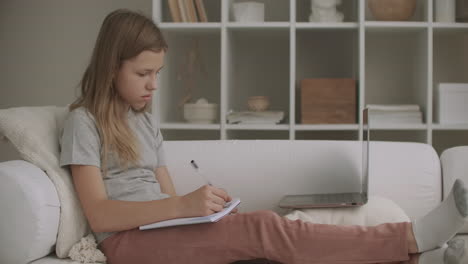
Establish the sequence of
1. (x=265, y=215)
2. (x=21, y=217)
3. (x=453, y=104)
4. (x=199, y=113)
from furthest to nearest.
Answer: (x=199, y=113) < (x=453, y=104) < (x=265, y=215) < (x=21, y=217)

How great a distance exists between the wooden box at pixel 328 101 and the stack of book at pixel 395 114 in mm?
109

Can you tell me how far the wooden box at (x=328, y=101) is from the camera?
2840mm

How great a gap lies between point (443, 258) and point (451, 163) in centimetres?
69

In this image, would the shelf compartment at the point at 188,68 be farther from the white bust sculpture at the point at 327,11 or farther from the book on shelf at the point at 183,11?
the white bust sculpture at the point at 327,11

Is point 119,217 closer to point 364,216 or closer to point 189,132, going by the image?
point 364,216

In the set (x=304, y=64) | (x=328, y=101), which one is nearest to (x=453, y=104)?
(x=328, y=101)

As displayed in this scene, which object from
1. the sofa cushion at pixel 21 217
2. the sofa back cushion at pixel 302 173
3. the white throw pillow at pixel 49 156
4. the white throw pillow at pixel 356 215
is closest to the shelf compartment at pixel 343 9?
the sofa back cushion at pixel 302 173

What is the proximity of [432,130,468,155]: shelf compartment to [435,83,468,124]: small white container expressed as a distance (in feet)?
1.26

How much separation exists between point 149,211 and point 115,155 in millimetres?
213

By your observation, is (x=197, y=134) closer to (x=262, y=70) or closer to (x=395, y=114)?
(x=262, y=70)

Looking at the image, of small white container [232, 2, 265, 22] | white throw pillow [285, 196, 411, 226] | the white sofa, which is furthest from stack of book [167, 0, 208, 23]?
white throw pillow [285, 196, 411, 226]

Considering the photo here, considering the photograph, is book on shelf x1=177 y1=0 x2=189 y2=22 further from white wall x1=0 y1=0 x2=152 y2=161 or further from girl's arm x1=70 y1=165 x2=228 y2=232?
girl's arm x1=70 y1=165 x2=228 y2=232

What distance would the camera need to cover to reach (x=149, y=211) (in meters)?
1.45

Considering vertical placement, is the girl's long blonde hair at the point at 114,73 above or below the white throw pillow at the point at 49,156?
above
